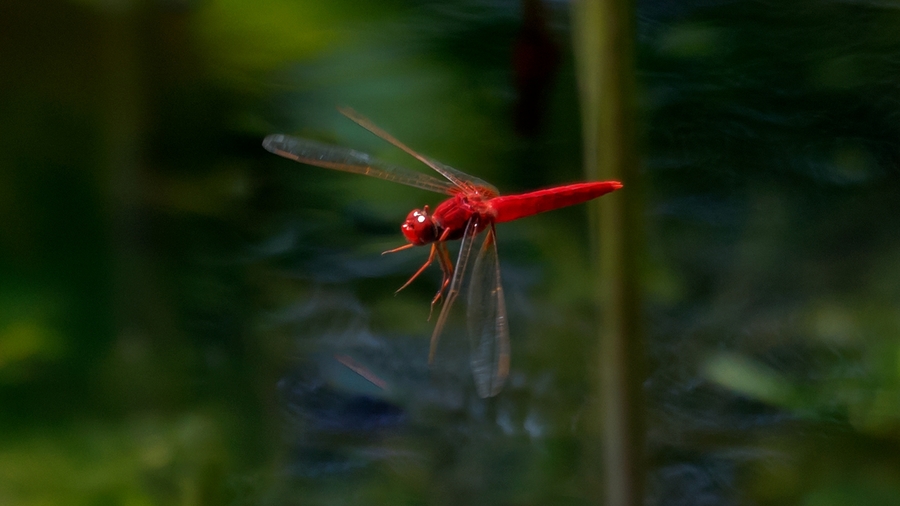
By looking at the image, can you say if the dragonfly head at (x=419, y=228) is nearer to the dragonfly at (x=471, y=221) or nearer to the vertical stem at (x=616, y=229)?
the dragonfly at (x=471, y=221)

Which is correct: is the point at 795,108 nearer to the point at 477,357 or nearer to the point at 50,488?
the point at 477,357

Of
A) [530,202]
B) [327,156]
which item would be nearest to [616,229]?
[530,202]

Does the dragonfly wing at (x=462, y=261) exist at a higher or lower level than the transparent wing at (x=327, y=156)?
lower

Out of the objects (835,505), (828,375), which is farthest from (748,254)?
(835,505)

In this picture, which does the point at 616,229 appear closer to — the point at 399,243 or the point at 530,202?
the point at 530,202

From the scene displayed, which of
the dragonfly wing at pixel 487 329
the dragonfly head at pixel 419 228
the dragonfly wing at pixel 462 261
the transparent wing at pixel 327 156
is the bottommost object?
the dragonfly wing at pixel 487 329

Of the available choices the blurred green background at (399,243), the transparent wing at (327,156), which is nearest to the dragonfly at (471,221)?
the transparent wing at (327,156)

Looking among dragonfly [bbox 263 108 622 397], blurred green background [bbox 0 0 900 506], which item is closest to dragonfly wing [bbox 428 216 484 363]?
dragonfly [bbox 263 108 622 397]
